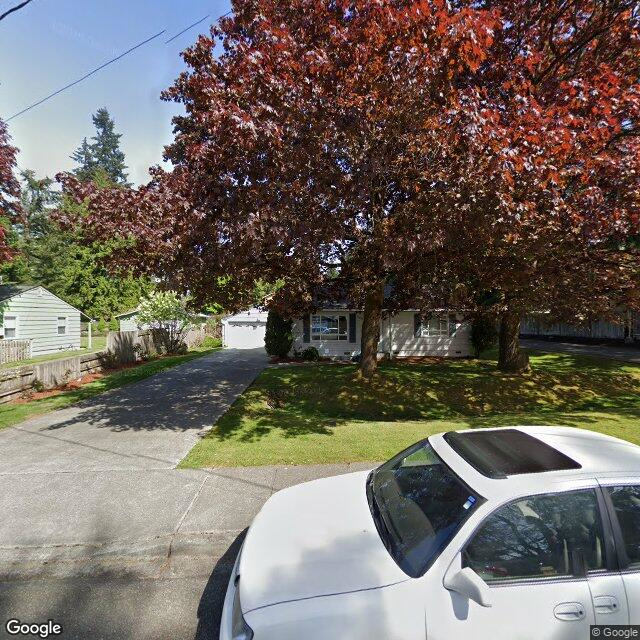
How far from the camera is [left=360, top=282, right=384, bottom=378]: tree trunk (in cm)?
1234

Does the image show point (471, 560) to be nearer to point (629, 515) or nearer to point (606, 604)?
point (606, 604)

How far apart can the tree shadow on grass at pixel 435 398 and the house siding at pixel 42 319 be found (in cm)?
1558

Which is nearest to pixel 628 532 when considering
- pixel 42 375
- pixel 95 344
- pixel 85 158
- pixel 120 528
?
pixel 120 528

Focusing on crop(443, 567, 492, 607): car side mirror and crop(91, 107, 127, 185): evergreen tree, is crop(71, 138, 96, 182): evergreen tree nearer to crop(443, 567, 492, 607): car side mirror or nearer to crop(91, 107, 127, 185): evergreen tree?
crop(91, 107, 127, 185): evergreen tree

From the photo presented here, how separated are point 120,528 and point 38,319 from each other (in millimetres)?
24456

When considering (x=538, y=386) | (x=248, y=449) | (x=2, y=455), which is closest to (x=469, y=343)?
(x=538, y=386)

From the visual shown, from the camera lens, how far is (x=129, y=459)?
6.48 meters

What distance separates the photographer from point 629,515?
2.51m

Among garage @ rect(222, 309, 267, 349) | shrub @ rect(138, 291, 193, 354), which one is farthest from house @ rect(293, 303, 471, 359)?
garage @ rect(222, 309, 267, 349)

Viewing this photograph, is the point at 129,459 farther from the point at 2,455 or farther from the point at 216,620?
the point at 216,620

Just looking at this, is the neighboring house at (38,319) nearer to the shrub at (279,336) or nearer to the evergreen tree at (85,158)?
the shrub at (279,336)

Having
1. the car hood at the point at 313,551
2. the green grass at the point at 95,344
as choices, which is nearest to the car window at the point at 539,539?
the car hood at the point at 313,551

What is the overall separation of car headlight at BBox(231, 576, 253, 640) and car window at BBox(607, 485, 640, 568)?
2.16 m

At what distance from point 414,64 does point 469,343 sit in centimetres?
1903
